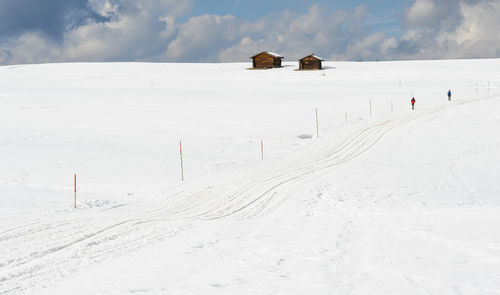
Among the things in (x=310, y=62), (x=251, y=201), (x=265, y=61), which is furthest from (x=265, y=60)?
(x=251, y=201)

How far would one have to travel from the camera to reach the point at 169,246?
30.0ft

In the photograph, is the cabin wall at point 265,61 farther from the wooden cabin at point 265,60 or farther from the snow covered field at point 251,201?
the snow covered field at point 251,201

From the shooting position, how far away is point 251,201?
558 inches

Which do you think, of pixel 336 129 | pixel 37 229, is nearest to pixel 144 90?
pixel 336 129

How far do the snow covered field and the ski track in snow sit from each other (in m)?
0.05

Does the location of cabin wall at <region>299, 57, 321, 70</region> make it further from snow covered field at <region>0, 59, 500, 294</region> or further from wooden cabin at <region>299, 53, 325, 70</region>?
snow covered field at <region>0, 59, 500, 294</region>

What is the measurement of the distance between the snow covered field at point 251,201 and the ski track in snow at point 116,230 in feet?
0.18

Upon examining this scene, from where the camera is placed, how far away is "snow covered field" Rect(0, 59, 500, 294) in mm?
7426

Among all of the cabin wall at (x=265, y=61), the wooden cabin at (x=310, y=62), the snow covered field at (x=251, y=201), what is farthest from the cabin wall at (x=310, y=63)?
the snow covered field at (x=251, y=201)

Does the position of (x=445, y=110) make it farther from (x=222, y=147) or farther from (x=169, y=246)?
(x=169, y=246)

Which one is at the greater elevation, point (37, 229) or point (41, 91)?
point (41, 91)

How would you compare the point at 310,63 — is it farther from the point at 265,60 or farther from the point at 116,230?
the point at 116,230

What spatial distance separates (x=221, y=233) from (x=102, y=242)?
266cm

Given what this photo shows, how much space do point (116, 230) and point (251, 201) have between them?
5.01m
